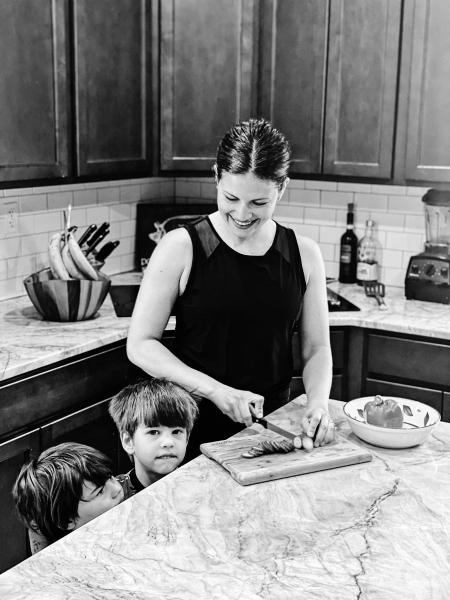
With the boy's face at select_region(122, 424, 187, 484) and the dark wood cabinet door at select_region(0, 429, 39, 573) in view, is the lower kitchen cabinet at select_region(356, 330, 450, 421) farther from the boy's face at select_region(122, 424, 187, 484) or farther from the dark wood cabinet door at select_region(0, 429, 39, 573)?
the boy's face at select_region(122, 424, 187, 484)

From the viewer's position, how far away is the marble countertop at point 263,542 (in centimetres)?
124

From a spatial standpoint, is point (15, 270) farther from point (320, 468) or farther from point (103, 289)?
point (320, 468)

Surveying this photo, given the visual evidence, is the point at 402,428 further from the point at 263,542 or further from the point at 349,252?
the point at 349,252

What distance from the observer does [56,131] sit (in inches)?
116

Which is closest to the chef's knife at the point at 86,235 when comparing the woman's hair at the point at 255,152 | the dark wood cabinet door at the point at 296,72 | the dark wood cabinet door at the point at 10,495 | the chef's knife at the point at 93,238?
the chef's knife at the point at 93,238

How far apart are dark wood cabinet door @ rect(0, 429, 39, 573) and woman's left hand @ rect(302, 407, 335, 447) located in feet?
3.59

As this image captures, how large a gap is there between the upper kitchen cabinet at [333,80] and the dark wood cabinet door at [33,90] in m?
0.96

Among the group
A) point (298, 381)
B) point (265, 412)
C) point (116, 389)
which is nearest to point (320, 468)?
point (265, 412)

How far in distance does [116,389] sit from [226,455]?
1.29 m

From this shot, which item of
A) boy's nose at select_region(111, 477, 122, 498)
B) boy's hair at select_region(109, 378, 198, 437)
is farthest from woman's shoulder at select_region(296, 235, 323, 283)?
boy's nose at select_region(111, 477, 122, 498)

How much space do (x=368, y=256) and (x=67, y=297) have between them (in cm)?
157

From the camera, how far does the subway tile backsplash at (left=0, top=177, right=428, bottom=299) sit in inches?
131

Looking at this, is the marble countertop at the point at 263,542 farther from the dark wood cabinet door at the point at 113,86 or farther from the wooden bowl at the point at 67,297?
the dark wood cabinet door at the point at 113,86

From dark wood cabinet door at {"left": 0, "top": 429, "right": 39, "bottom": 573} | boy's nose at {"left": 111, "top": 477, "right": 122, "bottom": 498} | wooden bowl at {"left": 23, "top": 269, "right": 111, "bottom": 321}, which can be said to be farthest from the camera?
wooden bowl at {"left": 23, "top": 269, "right": 111, "bottom": 321}
